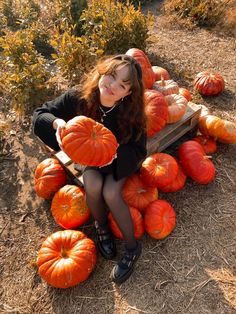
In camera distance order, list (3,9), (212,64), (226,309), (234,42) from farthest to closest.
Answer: (3,9)
(234,42)
(212,64)
(226,309)

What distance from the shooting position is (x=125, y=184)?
10.7 feet

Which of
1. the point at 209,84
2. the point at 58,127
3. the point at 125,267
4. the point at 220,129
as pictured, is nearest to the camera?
the point at 58,127

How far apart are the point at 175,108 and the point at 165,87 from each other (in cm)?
43

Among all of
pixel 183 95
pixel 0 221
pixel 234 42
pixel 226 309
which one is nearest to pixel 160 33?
pixel 234 42

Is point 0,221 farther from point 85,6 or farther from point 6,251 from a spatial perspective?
point 85,6

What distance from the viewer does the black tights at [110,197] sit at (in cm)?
281

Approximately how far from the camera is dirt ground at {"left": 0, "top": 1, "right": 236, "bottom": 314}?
283 cm

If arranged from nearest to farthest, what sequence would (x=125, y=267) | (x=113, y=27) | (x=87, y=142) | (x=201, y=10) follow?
(x=87, y=142) < (x=125, y=267) < (x=113, y=27) < (x=201, y=10)

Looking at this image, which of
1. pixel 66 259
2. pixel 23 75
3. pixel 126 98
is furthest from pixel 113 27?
pixel 66 259

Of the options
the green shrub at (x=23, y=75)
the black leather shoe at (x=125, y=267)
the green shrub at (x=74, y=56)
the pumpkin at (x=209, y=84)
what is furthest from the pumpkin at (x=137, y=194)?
the green shrub at (x=74, y=56)

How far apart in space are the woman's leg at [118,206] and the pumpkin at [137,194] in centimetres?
34

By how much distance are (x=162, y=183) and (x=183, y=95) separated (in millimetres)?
1418

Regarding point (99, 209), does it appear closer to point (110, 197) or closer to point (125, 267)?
point (110, 197)

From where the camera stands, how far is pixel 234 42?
5898 mm
